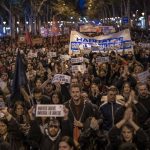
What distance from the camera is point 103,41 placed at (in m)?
24.8

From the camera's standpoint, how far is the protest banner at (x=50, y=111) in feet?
30.4

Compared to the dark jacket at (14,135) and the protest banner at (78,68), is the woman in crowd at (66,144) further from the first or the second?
the protest banner at (78,68)

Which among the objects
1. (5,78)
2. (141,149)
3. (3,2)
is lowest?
(141,149)

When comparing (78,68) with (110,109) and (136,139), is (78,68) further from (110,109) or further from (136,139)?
(136,139)

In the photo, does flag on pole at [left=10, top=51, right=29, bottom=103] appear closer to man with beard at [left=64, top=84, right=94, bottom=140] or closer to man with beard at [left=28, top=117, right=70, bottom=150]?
man with beard at [left=64, top=84, right=94, bottom=140]

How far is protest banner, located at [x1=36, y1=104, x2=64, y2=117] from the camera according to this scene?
9.27m

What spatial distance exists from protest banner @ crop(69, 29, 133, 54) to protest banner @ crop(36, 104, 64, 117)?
14.8 metres

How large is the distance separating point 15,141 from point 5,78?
6.97 metres

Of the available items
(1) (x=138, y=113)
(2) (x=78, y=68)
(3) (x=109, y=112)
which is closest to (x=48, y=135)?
(3) (x=109, y=112)

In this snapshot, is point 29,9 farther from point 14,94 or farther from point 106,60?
point 14,94

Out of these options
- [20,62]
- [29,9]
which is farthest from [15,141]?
[29,9]

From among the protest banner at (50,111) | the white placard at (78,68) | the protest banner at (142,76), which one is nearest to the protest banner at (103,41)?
the white placard at (78,68)

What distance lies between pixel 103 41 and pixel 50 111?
15.6m

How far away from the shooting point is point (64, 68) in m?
18.8
